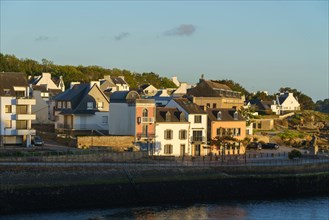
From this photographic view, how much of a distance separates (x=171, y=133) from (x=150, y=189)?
12409 mm

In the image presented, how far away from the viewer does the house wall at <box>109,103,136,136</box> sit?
2301 inches

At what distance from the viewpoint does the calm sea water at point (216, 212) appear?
4075cm

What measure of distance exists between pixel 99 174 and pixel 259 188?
12429 mm

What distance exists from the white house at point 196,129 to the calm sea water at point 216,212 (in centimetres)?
1254

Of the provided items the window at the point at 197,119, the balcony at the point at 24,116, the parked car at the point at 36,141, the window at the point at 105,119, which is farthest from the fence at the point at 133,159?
the window at the point at 105,119

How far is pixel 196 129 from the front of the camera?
2368 inches

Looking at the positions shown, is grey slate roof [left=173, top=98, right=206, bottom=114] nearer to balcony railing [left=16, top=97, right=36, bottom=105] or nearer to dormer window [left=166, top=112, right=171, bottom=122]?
dormer window [left=166, top=112, right=171, bottom=122]

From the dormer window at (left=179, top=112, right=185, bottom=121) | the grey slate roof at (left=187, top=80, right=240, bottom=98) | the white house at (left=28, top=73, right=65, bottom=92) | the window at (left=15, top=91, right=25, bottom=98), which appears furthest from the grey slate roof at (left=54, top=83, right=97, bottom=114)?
the white house at (left=28, top=73, right=65, bottom=92)

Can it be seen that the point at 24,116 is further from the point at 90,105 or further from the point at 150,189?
the point at 150,189

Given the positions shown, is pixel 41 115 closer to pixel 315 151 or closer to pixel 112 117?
pixel 112 117

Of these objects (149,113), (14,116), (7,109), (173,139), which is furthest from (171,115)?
(7,109)

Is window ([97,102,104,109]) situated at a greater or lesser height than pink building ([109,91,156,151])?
greater

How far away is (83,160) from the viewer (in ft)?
160

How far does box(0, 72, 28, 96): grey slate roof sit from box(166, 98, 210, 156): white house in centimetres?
1378
